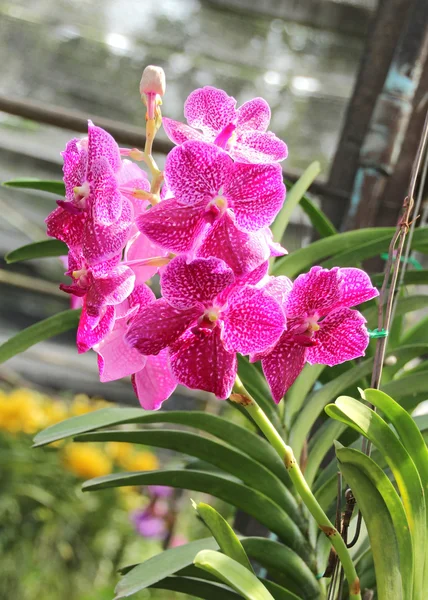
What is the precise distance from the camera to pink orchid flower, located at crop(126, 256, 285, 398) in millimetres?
378

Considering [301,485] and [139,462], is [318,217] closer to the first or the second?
[301,485]

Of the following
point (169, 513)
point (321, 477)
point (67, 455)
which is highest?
point (321, 477)

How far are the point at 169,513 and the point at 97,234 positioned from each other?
6.01 ft

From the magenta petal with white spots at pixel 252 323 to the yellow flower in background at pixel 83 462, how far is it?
1.45 meters

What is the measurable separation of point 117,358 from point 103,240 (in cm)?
8

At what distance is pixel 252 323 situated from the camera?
0.39m

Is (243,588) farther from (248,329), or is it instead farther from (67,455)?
(67,455)

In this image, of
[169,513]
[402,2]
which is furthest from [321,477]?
[169,513]

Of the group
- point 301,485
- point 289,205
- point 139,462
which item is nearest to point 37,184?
point 289,205

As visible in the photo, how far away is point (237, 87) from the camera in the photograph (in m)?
1.77

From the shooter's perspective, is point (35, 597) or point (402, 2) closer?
point (402, 2)

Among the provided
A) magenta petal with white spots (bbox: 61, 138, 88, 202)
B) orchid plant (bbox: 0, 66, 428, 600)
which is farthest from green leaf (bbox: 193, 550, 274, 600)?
magenta petal with white spots (bbox: 61, 138, 88, 202)

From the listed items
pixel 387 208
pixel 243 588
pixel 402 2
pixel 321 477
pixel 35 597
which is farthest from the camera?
pixel 35 597

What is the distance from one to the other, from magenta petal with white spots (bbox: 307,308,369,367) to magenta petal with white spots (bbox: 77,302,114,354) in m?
0.13
